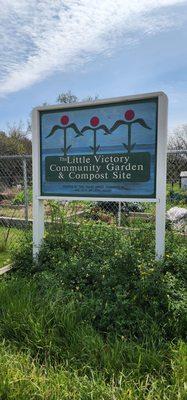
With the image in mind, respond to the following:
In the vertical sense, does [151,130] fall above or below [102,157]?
above

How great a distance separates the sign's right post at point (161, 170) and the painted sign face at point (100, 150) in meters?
0.07

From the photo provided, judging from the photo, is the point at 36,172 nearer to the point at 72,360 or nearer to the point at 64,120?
A: the point at 64,120

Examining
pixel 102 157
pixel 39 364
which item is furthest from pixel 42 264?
pixel 39 364

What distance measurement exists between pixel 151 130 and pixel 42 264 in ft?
6.77

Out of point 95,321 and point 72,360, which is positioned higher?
point 95,321

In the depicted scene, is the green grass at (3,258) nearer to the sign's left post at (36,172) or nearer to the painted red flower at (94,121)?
the sign's left post at (36,172)

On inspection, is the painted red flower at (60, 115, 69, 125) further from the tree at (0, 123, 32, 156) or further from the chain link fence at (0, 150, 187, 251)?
the tree at (0, 123, 32, 156)

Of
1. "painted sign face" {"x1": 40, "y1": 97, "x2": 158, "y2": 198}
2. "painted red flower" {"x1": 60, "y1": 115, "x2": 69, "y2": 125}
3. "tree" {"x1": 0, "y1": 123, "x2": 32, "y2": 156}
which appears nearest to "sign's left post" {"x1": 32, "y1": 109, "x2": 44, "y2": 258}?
"painted sign face" {"x1": 40, "y1": 97, "x2": 158, "y2": 198}

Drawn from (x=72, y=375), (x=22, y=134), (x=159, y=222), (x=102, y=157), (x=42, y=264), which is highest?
(x=22, y=134)

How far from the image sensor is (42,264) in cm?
489

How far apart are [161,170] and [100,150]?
0.84 meters

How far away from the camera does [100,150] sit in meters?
4.87

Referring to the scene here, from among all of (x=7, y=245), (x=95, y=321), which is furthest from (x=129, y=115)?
(x=7, y=245)

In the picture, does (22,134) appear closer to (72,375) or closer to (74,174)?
(74,174)
